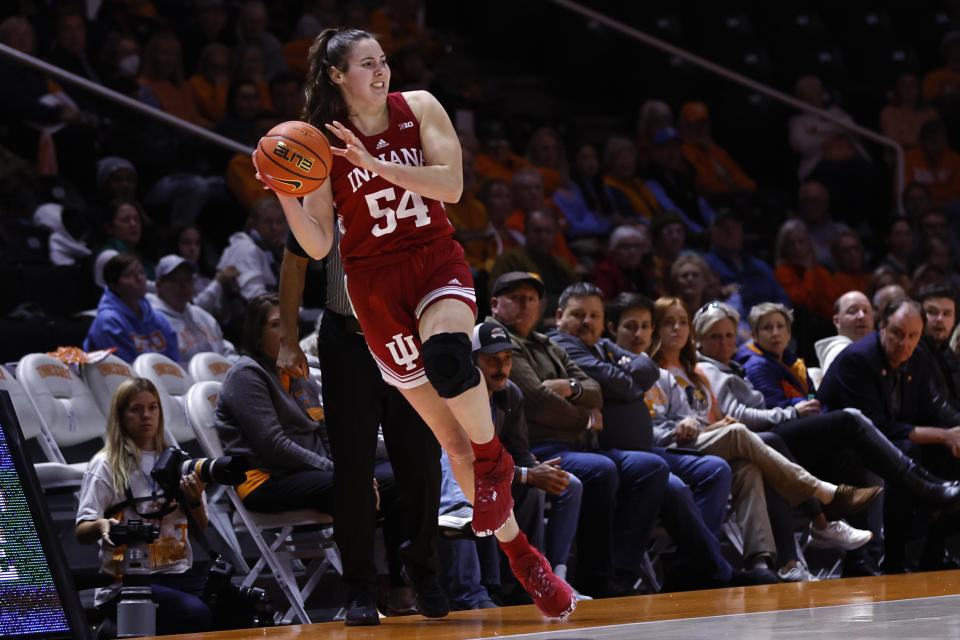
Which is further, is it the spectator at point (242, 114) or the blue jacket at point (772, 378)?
the spectator at point (242, 114)

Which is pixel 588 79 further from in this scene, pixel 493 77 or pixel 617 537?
pixel 617 537

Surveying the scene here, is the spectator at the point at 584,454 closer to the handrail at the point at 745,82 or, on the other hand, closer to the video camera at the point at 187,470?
the video camera at the point at 187,470

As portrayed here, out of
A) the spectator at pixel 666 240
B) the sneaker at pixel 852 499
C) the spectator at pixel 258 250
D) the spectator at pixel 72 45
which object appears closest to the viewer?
the sneaker at pixel 852 499

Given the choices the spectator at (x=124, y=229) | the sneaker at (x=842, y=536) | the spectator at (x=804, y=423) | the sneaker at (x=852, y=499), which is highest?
the spectator at (x=124, y=229)

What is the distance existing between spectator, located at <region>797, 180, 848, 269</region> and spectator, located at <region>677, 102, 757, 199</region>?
2.16ft

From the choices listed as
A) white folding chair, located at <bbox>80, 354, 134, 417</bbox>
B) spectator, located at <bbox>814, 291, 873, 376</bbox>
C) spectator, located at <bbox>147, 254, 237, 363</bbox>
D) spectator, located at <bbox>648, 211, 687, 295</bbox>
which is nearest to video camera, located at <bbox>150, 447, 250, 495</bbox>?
white folding chair, located at <bbox>80, 354, 134, 417</bbox>

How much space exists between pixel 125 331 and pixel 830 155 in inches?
273

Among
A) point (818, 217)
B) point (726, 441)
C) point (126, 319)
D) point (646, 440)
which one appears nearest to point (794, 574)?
point (726, 441)

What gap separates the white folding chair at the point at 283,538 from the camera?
5.37 metres

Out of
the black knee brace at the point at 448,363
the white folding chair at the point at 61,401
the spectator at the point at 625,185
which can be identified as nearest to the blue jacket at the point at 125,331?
the white folding chair at the point at 61,401

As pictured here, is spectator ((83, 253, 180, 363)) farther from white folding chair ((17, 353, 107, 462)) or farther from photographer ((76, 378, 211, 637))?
photographer ((76, 378, 211, 637))

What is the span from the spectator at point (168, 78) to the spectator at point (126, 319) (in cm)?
218

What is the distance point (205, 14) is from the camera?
9.52 metres

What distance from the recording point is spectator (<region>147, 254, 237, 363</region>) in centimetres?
724
